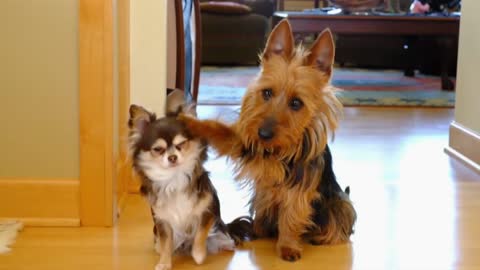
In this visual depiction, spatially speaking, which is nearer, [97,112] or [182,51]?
[97,112]

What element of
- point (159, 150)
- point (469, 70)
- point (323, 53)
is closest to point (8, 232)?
point (159, 150)

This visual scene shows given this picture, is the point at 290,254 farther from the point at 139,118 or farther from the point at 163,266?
the point at 139,118

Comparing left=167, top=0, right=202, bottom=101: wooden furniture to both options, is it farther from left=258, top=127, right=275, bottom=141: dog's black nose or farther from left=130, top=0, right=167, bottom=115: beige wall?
left=258, top=127, right=275, bottom=141: dog's black nose

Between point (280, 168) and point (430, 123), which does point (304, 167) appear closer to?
point (280, 168)

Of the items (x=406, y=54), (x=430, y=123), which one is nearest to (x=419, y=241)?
(x=430, y=123)

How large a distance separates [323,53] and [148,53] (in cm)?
89

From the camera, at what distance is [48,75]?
2.46 meters

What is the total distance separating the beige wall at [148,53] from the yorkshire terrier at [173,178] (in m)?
0.70

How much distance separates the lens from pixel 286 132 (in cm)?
214

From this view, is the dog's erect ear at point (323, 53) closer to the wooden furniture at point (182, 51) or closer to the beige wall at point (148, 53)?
the beige wall at point (148, 53)

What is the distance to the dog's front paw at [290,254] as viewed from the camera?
2.26m

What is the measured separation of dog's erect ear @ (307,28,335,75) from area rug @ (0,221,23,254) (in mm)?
1101

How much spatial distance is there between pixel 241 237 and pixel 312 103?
0.55m

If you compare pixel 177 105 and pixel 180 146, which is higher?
pixel 177 105
